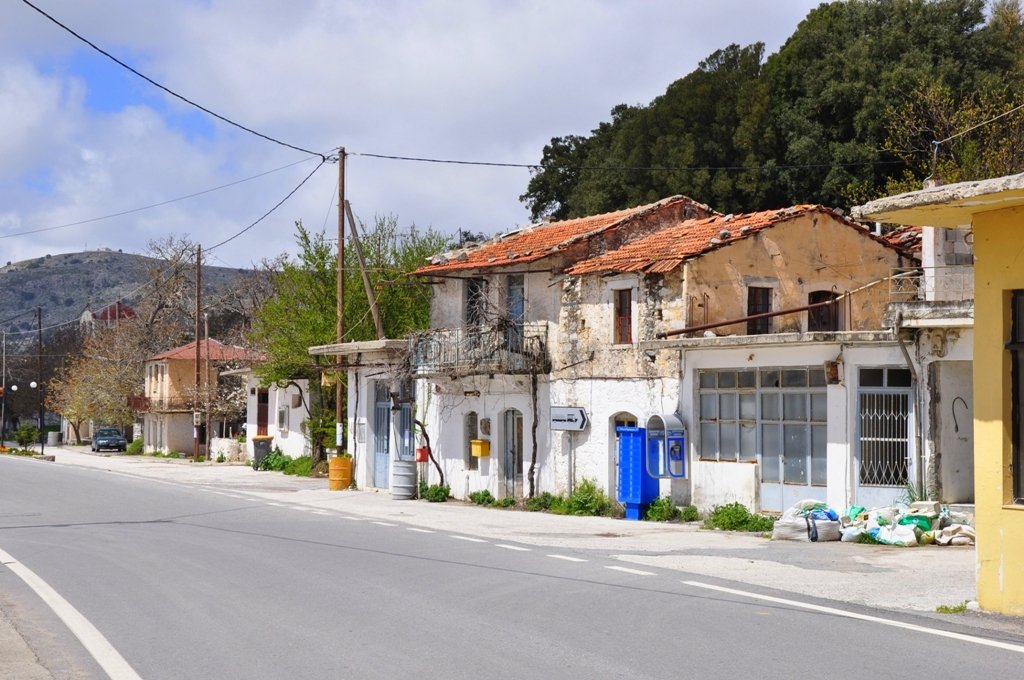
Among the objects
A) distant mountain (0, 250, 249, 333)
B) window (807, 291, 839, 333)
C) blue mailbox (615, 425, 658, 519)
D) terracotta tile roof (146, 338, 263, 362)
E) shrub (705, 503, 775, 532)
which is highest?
distant mountain (0, 250, 249, 333)

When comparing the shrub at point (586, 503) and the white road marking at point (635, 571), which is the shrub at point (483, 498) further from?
the white road marking at point (635, 571)

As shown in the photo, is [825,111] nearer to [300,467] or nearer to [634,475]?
[300,467]

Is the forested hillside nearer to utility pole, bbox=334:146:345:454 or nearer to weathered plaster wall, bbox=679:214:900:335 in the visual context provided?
weathered plaster wall, bbox=679:214:900:335

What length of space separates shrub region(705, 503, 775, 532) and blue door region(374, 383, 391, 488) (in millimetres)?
13339

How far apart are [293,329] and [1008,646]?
1311 inches

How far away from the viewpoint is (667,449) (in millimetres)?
22781

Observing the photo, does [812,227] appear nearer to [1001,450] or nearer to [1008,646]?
[1001,450]

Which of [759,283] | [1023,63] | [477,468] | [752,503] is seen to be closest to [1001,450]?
[752,503]

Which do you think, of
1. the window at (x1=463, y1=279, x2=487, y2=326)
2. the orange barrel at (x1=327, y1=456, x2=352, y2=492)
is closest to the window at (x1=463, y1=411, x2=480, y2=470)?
the window at (x1=463, y1=279, x2=487, y2=326)

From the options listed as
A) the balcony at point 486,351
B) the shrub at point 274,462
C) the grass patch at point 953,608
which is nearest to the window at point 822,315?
the balcony at point 486,351

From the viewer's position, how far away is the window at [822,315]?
86.4 feet

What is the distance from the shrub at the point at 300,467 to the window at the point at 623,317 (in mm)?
19524

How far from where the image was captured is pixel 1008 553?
34.5ft

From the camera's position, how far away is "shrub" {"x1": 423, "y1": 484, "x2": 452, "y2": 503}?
29.5 meters
